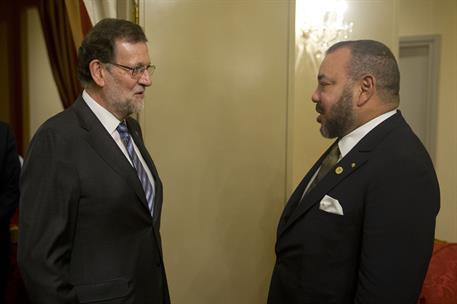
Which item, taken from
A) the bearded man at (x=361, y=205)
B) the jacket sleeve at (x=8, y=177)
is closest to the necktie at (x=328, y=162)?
the bearded man at (x=361, y=205)

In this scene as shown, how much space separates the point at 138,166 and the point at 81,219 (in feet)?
1.05

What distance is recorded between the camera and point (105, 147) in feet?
4.64

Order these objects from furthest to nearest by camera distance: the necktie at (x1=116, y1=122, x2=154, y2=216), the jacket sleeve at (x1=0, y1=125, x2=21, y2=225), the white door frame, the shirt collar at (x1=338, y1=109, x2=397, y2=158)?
the white door frame < the jacket sleeve at (x1=0, y1=125, x2=21, y2=225) < the necktie at (x1=116, y1=122, x2=154, y2=216) < the shirt collar at (x1=338, y1=109, x2=397, y2=158)

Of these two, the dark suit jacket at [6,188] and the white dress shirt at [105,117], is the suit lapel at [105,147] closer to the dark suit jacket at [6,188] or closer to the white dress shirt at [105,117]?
the white dress shirt at [105,117]

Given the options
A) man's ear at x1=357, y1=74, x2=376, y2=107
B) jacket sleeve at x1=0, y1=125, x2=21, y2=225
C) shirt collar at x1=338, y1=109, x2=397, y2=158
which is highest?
man's ear at x1=357, y1=74, x2=376, y2=107

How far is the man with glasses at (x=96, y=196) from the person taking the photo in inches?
50.4

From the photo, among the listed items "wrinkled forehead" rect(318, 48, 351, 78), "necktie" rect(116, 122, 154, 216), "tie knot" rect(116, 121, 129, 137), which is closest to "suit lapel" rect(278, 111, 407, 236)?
"wrinkled forehead" rect(318, 48, 351, 78)

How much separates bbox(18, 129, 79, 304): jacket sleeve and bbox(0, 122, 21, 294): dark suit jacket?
1.21 metres

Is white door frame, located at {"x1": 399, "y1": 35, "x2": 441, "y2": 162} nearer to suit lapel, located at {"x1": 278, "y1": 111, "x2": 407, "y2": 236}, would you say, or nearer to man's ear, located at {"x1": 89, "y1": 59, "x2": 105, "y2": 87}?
suit lapel, located at {"x1": 278, "y1": 111, "x2": 407, "y2": 236}

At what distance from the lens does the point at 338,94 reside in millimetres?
1521

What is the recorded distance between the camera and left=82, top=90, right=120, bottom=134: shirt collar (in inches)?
59.1

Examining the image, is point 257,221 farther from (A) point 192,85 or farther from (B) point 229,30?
(B) point 229,30

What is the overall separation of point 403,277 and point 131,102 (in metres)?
1.04

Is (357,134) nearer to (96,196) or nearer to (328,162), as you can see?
(328,162)
